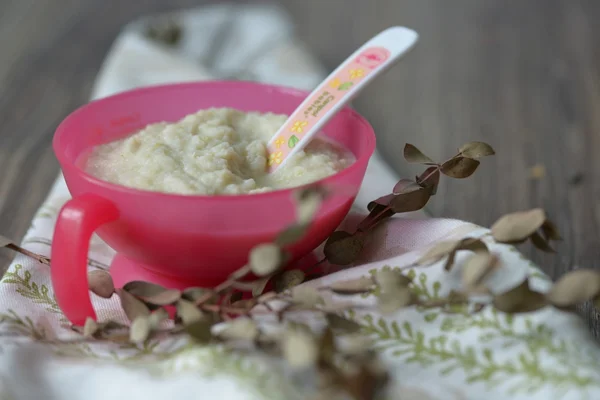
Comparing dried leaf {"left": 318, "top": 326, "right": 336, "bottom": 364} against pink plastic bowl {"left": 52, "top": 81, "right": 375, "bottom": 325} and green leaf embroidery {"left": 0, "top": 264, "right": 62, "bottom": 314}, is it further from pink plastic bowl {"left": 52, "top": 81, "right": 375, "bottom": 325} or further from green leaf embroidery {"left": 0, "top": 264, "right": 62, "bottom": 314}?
green leaf embroidery {"left": 0, "top": 264, "right": 62, "bottom": 314}

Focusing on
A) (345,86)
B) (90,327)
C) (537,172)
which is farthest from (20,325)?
(537,172)

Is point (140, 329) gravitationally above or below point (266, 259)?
below

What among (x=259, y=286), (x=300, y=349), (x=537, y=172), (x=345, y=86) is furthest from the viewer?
(x=537, y=172)

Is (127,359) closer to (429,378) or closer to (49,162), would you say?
(429,378)

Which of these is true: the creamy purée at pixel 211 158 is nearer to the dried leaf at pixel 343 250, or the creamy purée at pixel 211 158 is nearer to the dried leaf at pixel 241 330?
the dried leaf at pixel 343 250

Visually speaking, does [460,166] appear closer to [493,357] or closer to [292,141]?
[292,141]
